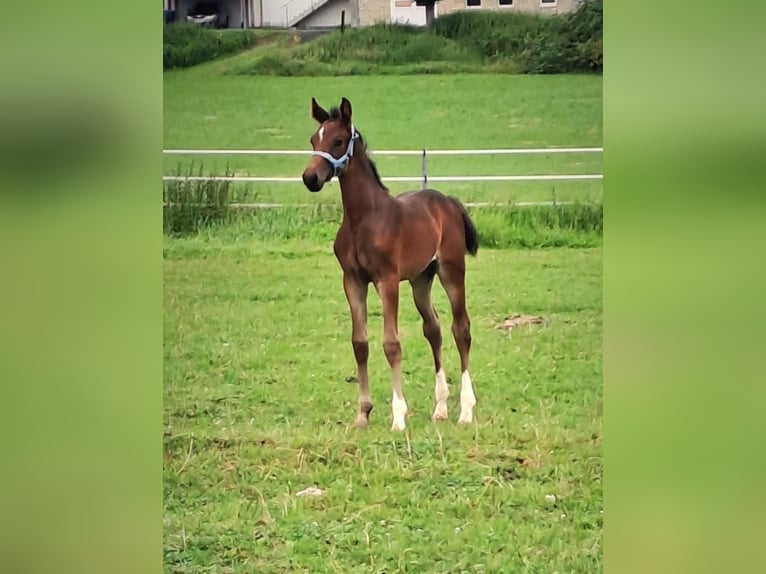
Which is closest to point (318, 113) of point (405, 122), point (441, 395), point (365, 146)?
point (365, 146)

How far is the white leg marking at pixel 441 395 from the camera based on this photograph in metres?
3.57

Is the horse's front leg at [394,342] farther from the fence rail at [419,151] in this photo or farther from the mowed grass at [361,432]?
the fence rail at [419,151]

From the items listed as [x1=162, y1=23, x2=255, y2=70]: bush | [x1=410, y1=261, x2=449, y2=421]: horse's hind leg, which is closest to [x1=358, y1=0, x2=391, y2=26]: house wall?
[x1=162, y1=23, x2=255, y2=70]: bush

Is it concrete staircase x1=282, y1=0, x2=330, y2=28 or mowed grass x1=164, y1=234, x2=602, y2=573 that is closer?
mowed grass x1=164, y1=234, x2=602, y2=573

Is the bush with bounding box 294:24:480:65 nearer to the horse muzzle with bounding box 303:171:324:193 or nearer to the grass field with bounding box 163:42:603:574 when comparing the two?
the grass field with bounding box 163:42:603:574

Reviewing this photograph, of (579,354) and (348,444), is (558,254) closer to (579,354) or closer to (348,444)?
(579,354)

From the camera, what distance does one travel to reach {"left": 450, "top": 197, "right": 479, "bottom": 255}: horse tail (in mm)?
3586

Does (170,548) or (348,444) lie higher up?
(348,444)

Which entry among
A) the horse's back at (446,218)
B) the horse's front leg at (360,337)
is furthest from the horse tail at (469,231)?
the horse's front leg at (360,337)

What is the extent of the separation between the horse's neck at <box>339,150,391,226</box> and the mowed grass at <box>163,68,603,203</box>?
59 mm

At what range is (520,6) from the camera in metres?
3.51
